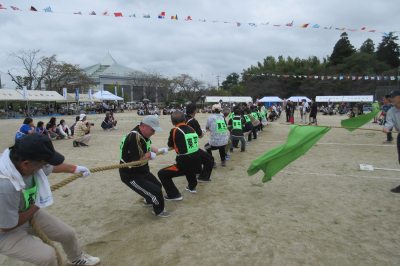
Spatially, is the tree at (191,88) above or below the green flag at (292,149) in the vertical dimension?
above

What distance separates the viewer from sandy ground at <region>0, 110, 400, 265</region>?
9.80 feet

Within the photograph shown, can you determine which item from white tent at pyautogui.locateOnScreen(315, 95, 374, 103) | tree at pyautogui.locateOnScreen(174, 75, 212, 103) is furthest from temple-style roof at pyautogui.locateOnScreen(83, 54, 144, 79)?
white tent at pyautogui.locateOnScreen(315, 95, 374, 103)

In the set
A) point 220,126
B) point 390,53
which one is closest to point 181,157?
point 220,126

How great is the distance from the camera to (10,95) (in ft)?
89.5

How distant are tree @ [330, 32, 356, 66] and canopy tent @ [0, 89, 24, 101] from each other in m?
62.8

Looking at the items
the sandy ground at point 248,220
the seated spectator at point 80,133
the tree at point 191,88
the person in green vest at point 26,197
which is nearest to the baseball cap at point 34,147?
the person in green vest at point 26,197

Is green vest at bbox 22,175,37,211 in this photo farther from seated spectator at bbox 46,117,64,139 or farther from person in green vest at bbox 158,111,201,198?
seated spectator at bbox 46,117,64,139

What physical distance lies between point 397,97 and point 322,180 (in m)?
2.35

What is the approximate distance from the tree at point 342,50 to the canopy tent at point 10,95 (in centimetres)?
6280

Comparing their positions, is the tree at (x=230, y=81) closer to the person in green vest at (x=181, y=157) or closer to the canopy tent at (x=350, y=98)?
the canopy tent at (x=350, y=98)

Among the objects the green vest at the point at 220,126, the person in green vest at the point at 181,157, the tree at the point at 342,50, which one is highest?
the tree at the point at 342,50

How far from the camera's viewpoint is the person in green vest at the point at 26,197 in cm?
193

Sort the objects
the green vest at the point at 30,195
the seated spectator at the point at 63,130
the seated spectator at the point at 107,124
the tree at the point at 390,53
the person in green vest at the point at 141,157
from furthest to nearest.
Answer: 1. the tree at the point at 390,53
2. the seated spectator at the point at 107,124
3. the seated spectator at the point at 63,130
4. the person in green vest at the point at 141,157
5. the green vest at the point at 30,195

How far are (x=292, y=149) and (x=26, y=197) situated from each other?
4199 millimetres
